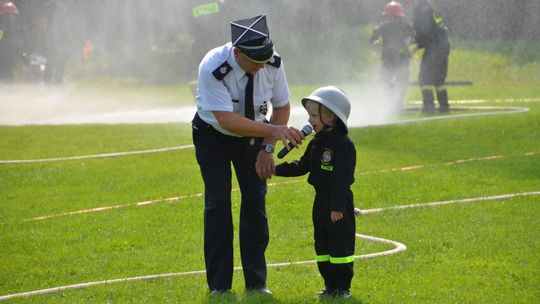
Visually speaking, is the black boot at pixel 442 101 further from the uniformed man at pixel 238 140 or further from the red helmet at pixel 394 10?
the uniformed man at pixel 238 140

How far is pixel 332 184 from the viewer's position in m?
6.66

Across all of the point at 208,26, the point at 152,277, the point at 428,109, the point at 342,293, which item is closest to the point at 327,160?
the point at 342,293

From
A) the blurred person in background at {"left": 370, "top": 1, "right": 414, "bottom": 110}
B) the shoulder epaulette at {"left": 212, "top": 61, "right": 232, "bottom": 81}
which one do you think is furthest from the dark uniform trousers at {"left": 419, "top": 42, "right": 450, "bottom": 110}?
the shoulder epaulette at {"left": 212, "top": 61, "right": 232, "bottom": 81}

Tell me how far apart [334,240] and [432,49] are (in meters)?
14.3

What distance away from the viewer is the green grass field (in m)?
7.16

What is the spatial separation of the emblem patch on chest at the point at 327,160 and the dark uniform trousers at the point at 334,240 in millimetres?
171

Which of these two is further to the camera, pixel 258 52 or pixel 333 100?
pixel 333 100

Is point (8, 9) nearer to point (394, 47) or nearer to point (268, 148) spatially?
point (394, 47)

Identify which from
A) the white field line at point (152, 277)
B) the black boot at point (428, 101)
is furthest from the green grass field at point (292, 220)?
the black boot at point (428, 101)

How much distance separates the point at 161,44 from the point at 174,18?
347 cm

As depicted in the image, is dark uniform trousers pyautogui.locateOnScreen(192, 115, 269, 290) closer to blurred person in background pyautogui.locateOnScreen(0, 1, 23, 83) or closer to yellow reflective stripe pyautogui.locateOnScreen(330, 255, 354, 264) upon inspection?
yellow reflective stripe pyautogui.locateOnScreen(330, 255, 354, 264)

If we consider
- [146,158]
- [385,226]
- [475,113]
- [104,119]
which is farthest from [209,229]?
[104,119]

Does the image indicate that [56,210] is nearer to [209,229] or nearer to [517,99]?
[209,229]

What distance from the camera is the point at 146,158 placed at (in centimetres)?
1427
